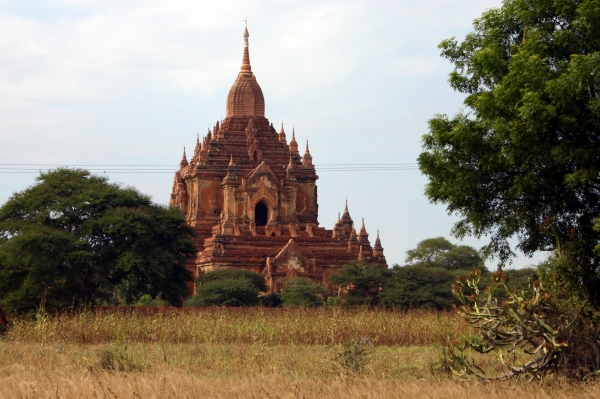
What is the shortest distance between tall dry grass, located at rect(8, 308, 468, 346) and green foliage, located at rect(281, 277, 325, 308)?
52.6 feet

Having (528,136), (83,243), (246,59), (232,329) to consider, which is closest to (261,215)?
(246,59)

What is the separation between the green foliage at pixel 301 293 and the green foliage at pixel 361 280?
3.27ft

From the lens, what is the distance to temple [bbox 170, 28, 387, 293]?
48.2m

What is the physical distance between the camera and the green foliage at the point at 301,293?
4159cm

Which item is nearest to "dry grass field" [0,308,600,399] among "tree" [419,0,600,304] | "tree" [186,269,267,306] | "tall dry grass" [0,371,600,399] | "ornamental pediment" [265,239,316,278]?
"tall dry grass" [0,371,600,399]

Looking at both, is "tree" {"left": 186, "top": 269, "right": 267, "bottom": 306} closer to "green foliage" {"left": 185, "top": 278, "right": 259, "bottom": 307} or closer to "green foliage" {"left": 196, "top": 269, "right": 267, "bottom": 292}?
"green foliage" {"left": 185, "top": 278, "right": 259, "bottom": 307}

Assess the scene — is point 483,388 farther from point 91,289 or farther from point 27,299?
point 91,289

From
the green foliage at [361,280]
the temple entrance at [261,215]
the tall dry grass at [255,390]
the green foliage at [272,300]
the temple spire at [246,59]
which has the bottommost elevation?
the tall dry grass at [255,390]

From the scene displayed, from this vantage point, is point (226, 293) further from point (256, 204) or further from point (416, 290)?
point (256, 204)

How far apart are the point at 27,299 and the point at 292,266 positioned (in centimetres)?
1809

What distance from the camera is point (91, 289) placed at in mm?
33938

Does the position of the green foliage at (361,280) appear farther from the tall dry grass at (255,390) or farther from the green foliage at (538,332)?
the tall dry grass at (255,390)

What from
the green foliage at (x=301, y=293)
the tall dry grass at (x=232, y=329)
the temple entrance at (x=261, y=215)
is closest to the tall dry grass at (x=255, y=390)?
the tall dry grass at (x=232, y=329)

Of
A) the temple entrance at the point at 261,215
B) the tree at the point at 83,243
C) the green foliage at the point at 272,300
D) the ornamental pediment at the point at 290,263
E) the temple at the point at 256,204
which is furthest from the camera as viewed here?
the temple entrance at the point at 261,215
